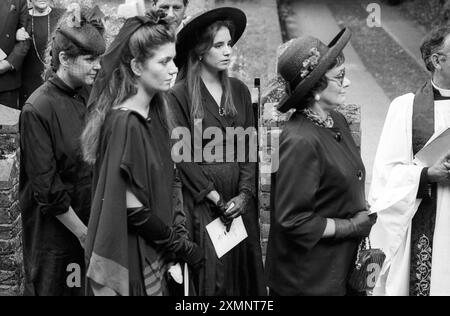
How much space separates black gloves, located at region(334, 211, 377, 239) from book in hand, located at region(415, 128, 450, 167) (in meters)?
0.57

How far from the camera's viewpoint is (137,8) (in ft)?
14.4

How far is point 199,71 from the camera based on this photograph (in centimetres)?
498

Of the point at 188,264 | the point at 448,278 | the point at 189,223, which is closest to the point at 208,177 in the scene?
the point at 189,223

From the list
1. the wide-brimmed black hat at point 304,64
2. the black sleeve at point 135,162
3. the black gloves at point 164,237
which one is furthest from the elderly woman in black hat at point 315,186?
the black sleeve at point 135,162

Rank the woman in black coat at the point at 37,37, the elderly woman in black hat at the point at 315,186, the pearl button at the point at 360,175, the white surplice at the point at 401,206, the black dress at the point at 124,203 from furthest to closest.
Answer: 1. the woman in black coat at the point at 37,37
2. the white surplice at the point at 401,206
3. the pearl button at the point at 360,175
4. the elderly woman in black hat at the point at 315,186
5. the black dress at the point at 124,203

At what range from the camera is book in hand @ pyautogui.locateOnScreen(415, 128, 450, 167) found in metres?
4.56

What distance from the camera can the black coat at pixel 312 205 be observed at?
4.08 meters

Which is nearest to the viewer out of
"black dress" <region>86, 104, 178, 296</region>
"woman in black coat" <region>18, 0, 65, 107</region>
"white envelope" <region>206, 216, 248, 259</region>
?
"black dress" <region>86, 104, 178, 296</region>

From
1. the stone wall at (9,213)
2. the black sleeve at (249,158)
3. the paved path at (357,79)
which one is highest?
the black sleeve at (249,158)

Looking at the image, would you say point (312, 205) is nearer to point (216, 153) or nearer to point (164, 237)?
point (164, 237)

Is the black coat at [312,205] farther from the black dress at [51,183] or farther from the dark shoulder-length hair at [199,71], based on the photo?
the black dress at [51,183]

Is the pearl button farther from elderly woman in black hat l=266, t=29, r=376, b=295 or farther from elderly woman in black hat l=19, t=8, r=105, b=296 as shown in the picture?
elderly woman in black hat l=19, t=8, r=105, b=296

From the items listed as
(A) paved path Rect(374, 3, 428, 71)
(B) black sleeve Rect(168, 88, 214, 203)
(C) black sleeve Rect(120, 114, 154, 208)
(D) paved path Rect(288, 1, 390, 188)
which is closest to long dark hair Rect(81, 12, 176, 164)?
(C) black sleeve Rect(120, 114, 154, 208)

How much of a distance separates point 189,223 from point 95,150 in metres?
0.94
